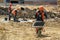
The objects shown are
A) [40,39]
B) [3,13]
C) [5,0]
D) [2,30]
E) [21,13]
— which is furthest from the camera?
[5,0]

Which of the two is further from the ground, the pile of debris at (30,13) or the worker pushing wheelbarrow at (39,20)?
the worker pushing wheelbarrow at (39,20)

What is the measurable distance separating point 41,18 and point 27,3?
1941 centimetres

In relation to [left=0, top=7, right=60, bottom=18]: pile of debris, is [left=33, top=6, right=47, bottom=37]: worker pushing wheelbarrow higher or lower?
higher

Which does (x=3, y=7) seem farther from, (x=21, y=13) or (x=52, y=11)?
(x=52, y=11)

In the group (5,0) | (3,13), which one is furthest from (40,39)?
(5,0)

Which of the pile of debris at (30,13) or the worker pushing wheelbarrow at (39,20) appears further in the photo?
the pile of debris at (30,13)

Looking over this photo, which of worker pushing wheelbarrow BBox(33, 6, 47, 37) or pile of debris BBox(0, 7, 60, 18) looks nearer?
worker pushing wheelbarrow BBox(33, 6, 47, 37)

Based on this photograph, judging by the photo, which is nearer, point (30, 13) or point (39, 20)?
point (39, 20)

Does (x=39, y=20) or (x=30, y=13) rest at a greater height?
(x=39, y=20)

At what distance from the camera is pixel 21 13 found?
28344mm

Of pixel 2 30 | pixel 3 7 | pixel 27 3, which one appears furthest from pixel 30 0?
pixel 2 30

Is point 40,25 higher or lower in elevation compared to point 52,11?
higher

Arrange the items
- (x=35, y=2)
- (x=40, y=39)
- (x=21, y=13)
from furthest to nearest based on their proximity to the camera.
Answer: (x=35, y=2), (x=21, y=13), (x=40, y=39)

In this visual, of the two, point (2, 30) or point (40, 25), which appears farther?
point (2, 30)
